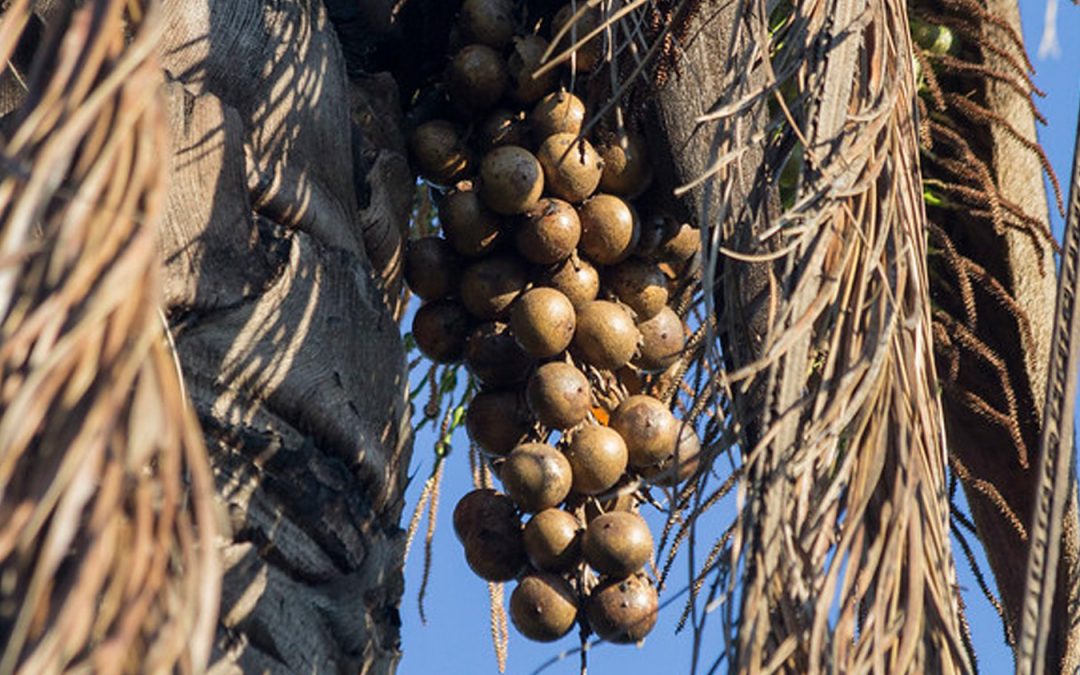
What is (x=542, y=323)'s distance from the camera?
1.91 meters

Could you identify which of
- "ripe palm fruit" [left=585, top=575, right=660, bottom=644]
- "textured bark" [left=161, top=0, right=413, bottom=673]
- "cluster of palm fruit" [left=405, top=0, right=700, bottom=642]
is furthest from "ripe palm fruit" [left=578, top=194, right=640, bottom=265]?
"ripe palm fruit" [left=585, top=575, right=660, bottom=644]

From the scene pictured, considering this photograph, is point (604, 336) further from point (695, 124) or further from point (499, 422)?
point (695, 124)

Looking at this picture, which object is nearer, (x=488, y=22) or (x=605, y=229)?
(x=605, y=229)

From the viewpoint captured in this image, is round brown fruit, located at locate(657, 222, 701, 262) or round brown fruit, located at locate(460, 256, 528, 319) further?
round brown fruit, located at locate(657, 222, 701, 262)

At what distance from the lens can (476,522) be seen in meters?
1.95

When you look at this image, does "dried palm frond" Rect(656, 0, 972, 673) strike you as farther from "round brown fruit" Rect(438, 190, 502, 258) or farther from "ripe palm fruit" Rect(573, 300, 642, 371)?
"round brown fruit" Rect(438, 190, 502, 258)

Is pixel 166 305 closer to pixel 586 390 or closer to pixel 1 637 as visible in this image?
pixel 586 390

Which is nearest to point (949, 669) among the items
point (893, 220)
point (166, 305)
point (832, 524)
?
point (832, 524)

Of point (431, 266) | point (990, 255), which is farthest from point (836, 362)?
point (990, 255)

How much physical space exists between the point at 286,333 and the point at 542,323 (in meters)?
0.29

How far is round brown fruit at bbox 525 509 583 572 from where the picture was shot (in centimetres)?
188

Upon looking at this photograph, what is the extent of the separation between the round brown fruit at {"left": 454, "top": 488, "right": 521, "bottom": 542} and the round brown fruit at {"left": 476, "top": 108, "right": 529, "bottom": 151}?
1.26 ft

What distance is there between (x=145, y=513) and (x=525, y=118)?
1.13 metres

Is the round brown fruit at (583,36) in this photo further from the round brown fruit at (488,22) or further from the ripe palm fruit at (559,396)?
the ripe palm fruit at (559,396)
